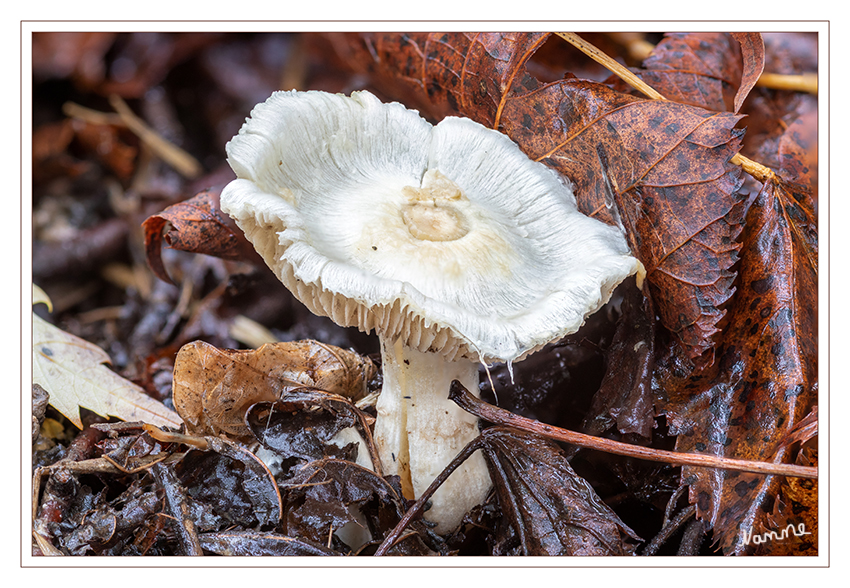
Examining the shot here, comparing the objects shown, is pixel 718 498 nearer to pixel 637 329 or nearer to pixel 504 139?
pixel 637 329

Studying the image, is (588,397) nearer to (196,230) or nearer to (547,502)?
(547,502)

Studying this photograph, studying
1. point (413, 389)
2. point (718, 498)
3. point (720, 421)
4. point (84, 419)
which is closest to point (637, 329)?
point (720, 421)

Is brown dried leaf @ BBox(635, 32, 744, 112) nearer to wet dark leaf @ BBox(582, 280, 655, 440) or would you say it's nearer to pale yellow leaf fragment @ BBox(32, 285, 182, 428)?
wet dark leaf @ BBox(582, 280, 655, 440)

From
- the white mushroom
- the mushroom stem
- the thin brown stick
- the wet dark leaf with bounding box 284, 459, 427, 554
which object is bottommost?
the wet dark leaf with bounding box 284, 459, 427, 554

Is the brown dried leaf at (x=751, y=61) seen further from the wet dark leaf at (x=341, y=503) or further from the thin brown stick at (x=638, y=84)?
the wet dark leaf at (x=341, y=503)

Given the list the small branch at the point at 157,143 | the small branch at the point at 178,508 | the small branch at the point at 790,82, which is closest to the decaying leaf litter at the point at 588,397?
the small branch at the point at 178,508

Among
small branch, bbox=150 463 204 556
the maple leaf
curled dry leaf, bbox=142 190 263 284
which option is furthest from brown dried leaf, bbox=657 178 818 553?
curled dry leaf, bbox=142 190 263 284

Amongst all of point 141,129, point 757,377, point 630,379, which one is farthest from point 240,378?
point 141,129
